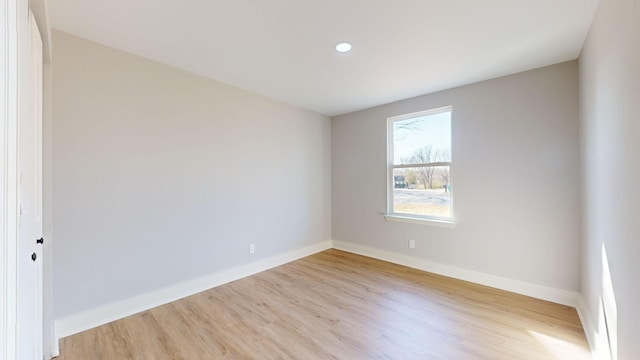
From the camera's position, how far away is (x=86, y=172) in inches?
89.4

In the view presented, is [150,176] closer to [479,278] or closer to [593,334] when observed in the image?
[479,278]

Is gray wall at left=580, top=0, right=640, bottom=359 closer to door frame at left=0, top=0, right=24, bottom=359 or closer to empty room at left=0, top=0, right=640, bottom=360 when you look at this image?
empty room at left=0, top=0, right=640, bottom=360

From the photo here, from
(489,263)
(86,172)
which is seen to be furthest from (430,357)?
(86,172)

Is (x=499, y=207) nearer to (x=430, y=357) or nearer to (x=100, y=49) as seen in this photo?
(x=430, y=357)

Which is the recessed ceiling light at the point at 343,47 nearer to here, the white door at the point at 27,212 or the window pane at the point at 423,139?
the window pane at the point at 423,139

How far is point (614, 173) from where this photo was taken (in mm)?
1528

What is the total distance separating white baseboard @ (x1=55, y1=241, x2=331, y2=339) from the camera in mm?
2197

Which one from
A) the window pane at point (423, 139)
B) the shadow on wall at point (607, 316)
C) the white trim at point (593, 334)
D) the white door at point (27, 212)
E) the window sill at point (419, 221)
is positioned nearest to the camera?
the white door at point (27, 212)

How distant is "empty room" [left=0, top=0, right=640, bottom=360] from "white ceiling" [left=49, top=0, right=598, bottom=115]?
0.02 m

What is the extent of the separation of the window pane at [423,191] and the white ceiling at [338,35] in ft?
3.99

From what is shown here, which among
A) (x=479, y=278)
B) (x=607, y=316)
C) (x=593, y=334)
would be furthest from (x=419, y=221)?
(x=607, y=316)

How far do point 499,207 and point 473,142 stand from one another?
81 centimetres

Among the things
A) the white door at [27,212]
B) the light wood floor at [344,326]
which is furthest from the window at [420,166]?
the white door at [27,212]

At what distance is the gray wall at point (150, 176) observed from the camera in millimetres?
2205
